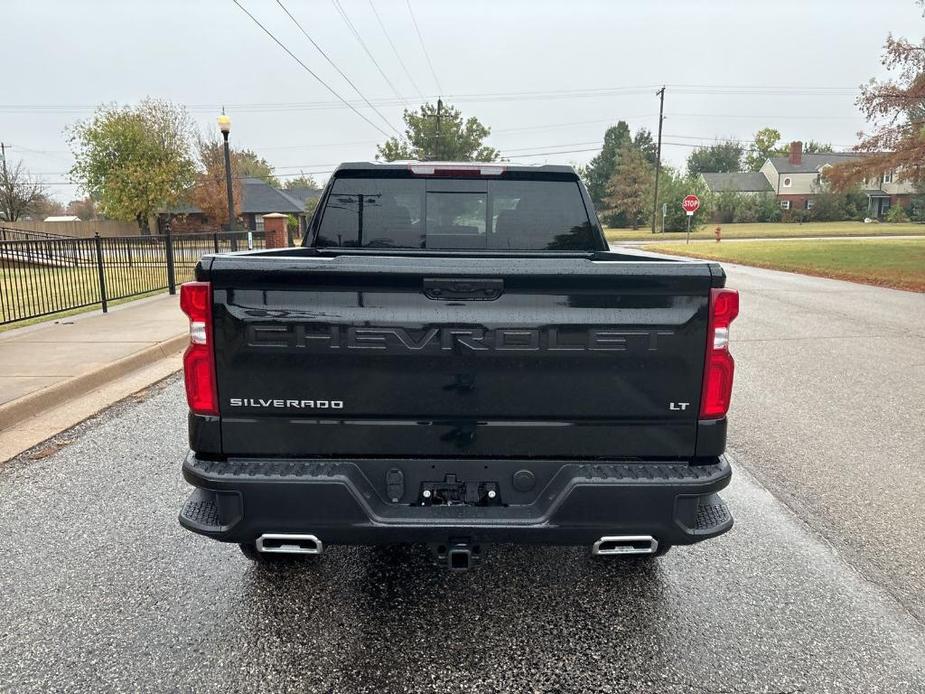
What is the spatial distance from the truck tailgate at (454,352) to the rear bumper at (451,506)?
3.6 inches

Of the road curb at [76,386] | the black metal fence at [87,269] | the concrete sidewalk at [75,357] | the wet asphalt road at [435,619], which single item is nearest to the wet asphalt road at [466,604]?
the wet asphalt road at [435,619]

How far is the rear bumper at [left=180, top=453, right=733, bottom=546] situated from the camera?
2.55m

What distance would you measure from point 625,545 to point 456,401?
35.8 inches

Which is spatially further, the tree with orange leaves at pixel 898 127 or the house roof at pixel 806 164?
the house roof at pixel 806 164

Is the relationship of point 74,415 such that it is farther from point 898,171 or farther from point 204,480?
point 898,171

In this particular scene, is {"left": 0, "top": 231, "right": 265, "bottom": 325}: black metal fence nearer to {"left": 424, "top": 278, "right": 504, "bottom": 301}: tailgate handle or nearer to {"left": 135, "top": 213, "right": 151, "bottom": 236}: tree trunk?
{"left": 424, "top": 278, "right": 504, "bottom": 301}: tailgate handle

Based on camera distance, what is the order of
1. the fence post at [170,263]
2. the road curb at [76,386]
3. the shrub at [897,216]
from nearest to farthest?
the road curb at [76,386], the fence post at [170,263], the shrub at [897,216]

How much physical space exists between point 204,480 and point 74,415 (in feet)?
15.1

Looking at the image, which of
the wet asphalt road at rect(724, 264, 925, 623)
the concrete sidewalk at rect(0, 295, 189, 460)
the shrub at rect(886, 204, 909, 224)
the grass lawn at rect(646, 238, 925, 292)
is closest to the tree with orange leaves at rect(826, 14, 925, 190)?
the grass lawn at rect(646, 238, 925, 292)

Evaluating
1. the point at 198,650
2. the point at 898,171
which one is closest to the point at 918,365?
the point at 198,650

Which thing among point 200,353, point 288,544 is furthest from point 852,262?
point 200,353

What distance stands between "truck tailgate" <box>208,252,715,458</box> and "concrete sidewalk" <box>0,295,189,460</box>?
401cm

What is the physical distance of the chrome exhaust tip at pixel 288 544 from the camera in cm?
261

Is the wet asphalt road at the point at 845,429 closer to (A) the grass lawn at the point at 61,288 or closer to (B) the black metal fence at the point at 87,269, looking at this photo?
(B) the black metal fence at the point at 87,269
